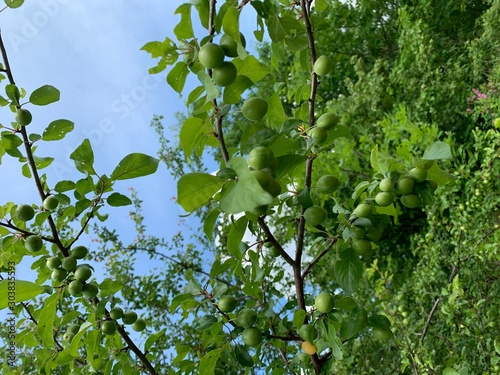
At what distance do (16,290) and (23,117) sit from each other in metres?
0.31

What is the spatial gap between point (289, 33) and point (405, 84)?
4037 millimetres

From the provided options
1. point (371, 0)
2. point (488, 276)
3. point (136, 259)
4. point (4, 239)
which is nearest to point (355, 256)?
point (4, 239)

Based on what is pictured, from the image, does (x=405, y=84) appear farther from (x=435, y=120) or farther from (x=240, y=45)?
(x=240, y=45)

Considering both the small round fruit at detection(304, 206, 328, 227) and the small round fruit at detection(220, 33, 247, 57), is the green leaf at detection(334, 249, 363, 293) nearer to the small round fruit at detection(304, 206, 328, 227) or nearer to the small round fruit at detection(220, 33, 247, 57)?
the small round fruit at detection(304, 206, 328, 227)

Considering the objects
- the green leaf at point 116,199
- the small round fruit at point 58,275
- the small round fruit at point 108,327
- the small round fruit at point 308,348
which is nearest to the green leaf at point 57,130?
the green leaf at point 116,199

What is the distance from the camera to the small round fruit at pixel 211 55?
1.91 ft

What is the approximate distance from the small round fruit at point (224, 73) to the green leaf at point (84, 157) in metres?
0.36

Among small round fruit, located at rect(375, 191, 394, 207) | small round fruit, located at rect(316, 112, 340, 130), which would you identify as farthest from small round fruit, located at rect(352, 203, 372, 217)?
small round fruit, located at rect(316, 112, 340, 130)

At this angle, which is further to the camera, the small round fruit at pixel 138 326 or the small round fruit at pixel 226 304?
the small round fruit at pixel 138 326

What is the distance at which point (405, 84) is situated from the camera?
14.5 feet

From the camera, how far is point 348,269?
0.76m

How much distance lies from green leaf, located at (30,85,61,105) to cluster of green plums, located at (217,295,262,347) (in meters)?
0.49

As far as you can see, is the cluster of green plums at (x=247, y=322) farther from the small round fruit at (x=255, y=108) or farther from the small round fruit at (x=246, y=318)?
the small round fruit at (x=255, y=108)

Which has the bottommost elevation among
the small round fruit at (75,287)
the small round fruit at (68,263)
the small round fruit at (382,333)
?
the small round fruit at (382,333)
